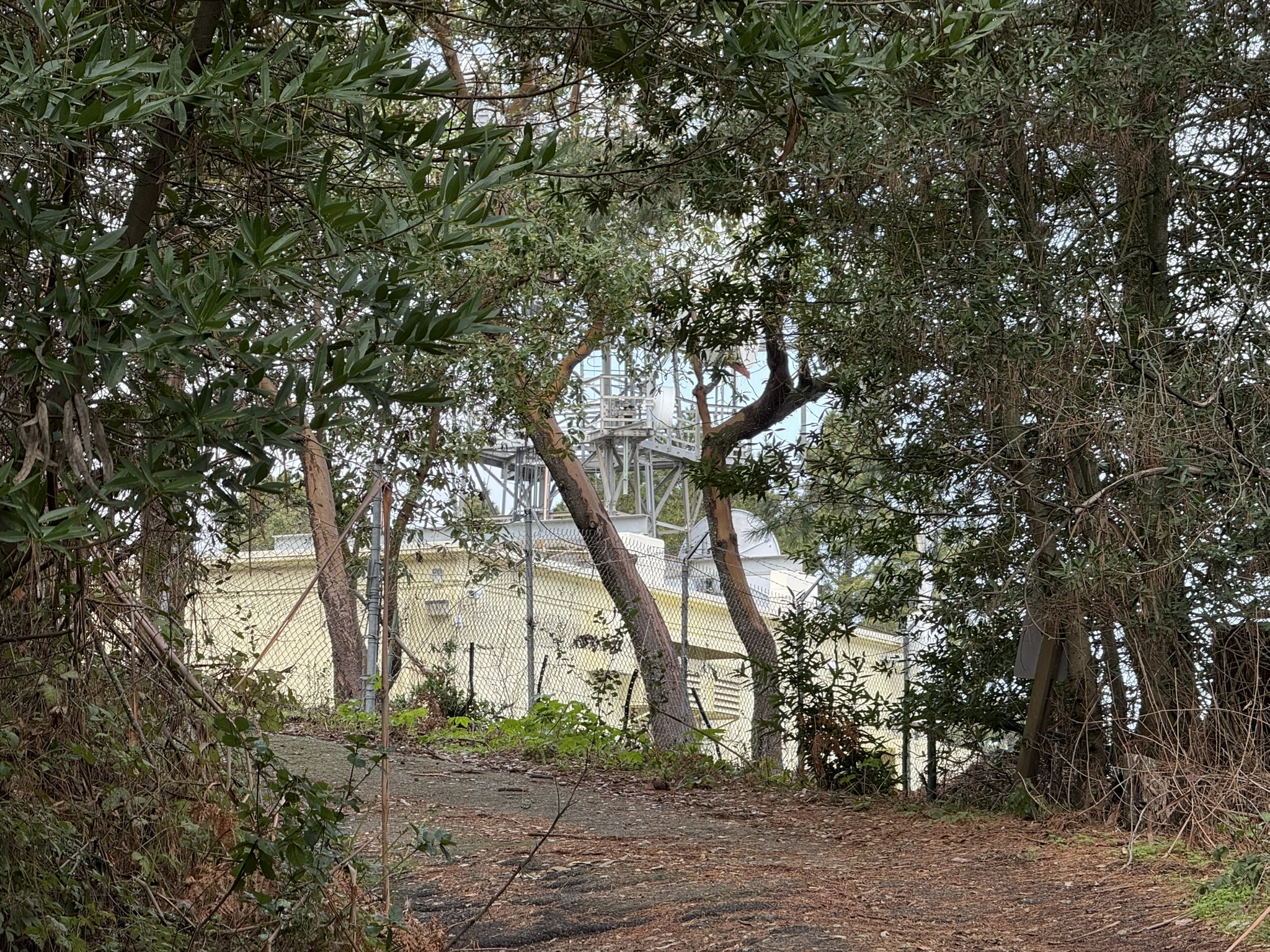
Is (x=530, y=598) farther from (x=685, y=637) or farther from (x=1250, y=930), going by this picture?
(x=1250, y=930)

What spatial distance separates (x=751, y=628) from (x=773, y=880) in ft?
19.4

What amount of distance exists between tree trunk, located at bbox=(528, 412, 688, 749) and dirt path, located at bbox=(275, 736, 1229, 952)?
7.89ft

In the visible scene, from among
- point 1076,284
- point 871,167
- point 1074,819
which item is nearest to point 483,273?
point 871,167

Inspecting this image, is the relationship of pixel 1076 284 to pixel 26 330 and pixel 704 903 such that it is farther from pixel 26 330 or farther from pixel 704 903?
pixel 26 330

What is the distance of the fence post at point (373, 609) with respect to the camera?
8.98 m

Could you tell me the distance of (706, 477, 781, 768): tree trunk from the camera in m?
8.41

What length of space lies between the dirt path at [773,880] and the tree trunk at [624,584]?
94.7 inches

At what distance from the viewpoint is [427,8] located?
361 centimetres

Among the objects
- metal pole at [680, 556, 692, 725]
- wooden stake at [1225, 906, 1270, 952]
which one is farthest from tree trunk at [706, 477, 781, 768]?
wooden stake at [1225, 906, 1270, 952]

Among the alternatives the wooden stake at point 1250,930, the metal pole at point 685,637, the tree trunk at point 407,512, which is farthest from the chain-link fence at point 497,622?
the wooden stake at point 1250,930

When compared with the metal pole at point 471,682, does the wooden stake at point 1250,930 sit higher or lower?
higher

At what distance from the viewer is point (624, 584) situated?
11328mm

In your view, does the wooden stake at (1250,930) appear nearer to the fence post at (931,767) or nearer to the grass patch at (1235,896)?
the grass patch at (1235,896)

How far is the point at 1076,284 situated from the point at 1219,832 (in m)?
2.56
